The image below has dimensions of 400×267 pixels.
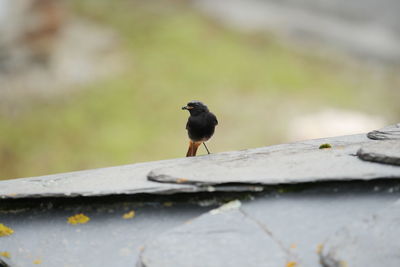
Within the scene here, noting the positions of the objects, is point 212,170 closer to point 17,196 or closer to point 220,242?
point 220,242

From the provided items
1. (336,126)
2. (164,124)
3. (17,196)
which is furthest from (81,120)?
(17,196)

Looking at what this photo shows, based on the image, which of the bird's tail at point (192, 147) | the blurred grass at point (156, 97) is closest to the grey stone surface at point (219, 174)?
the bird's tail at point (192, 147)

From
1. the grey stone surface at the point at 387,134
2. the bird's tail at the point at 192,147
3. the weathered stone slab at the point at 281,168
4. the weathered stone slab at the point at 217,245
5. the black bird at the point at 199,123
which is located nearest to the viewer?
the weathered stone slab at the point at 217,245

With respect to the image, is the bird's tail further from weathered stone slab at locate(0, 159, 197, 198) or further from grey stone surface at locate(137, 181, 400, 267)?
grey stone surface at locate(137, 181, 400, 267)

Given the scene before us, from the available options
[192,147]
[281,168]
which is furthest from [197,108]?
[281,168]

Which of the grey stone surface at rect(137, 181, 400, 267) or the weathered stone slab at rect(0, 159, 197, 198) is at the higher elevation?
the weathered stone slab at rect(0, 159, 197, 198)

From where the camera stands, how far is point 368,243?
1557 mm

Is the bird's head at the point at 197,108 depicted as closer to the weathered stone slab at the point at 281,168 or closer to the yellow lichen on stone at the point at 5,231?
the weathered stone slab at the point at 281,168

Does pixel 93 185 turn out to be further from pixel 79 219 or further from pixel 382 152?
pixel 382 152

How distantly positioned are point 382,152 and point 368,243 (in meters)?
0.63

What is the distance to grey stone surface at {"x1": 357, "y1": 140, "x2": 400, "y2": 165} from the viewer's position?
78.5 inches

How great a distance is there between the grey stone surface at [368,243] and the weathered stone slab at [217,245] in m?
0.16

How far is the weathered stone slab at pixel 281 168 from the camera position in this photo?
1931 millimetres

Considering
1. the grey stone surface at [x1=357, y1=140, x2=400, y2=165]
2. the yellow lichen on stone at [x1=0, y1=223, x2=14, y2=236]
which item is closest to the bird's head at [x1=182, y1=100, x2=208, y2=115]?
the grey stone surface at [x1=357, y1=140, x2=400, y2=165]
